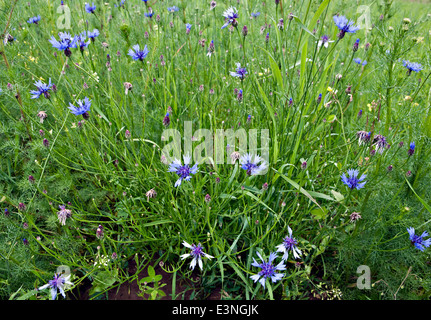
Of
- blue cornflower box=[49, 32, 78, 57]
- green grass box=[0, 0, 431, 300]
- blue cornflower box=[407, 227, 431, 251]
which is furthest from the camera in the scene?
blue cornflower box=[49, 32, 78, 57]

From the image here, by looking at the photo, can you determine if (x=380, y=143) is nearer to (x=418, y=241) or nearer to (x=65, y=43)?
(x=418, y=241)

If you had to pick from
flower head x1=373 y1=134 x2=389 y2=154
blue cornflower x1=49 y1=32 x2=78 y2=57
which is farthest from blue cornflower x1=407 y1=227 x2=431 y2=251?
blue cornflower x1=49 y1=32 x2=78 y2=57

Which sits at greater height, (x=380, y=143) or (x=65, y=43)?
(x=65, y=43)

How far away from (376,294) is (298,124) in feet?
2.88

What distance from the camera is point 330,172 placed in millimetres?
1682

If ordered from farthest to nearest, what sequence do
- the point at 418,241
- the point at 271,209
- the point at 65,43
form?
the point at 65,43 → the point at 271,209 → the point at 418,241

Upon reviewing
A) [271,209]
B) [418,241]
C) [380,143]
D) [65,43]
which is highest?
[65,43]

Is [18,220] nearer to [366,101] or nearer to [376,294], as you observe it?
[376,294]

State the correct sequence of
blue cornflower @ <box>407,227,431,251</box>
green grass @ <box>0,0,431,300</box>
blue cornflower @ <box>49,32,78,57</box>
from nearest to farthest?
blue cornflower @ <box>407,227,431,251</box> < green grass @ <box>0,0,431,300</box> < blue cornflower @ <box>49,32,78,57</box>

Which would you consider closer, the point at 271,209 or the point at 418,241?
the point at 418,241

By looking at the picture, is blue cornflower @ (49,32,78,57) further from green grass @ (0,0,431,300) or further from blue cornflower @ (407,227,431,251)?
blue cornflower @ (407,227,431,251)

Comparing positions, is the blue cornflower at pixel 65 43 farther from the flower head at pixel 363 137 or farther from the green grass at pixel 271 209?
the flower head at pixel 363 137

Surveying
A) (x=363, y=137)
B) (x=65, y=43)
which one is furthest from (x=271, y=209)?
(x=65, y=43)
